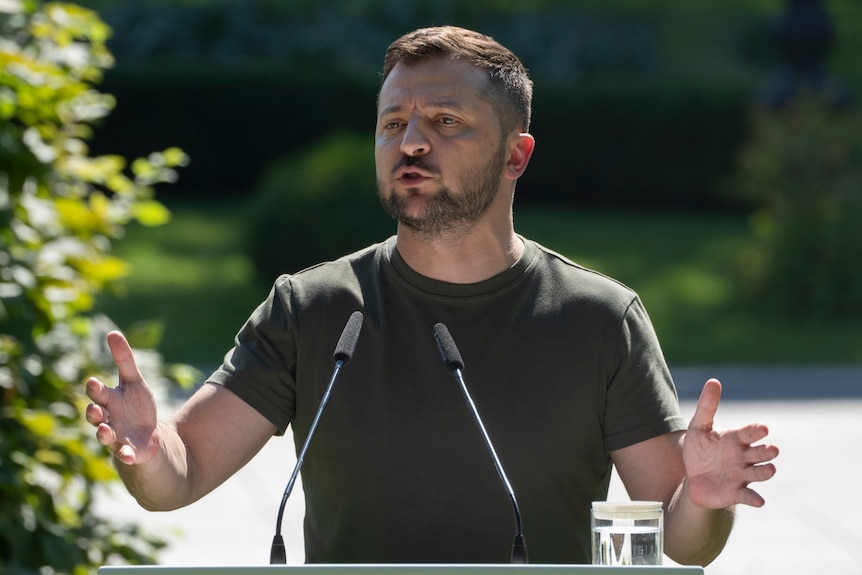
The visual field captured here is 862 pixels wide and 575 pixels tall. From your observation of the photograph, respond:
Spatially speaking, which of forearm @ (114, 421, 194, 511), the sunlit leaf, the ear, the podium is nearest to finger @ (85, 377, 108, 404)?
forearm @ (114, 421, 194, 511)

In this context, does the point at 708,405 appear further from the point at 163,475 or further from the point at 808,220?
the point at 808,220

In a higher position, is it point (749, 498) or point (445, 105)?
point (445, 105)

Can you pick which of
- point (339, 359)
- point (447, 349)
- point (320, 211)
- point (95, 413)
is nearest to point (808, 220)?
point (320, 211)

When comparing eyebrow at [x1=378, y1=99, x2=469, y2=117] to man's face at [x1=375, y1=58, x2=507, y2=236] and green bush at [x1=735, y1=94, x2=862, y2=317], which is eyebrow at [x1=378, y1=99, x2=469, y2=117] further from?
green bush at [x1=735, y1=94, x2=862, y2=317]

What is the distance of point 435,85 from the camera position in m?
3.05

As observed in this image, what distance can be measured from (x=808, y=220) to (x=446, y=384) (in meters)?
13.6

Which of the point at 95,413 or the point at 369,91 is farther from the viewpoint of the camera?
the point at 369,91

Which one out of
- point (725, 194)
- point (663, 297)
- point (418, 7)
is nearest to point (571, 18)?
point (418, 7)

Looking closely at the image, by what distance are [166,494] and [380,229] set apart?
11982 mm

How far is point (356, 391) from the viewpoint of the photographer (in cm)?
305

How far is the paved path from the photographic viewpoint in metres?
7.53

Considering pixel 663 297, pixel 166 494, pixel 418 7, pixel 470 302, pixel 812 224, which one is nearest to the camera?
pixel 166 494

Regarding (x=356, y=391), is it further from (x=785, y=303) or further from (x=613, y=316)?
(x=785, y=303)

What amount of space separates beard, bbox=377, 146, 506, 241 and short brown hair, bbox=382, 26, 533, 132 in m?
0.10
